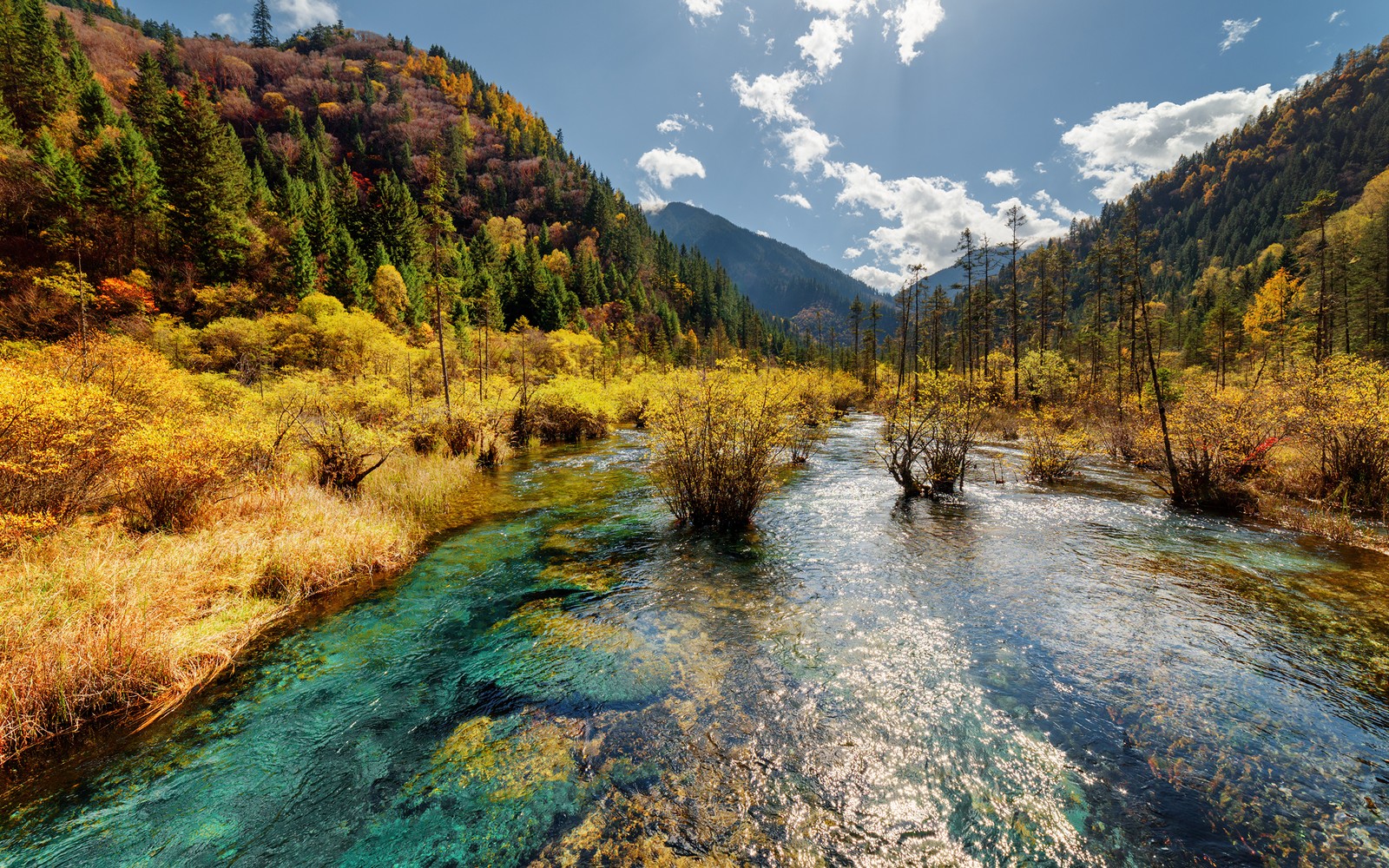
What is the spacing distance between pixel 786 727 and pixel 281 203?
210 feet

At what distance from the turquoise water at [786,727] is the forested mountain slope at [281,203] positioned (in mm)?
14610

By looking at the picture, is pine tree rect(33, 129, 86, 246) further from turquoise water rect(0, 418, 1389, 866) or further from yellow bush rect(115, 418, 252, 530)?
turquoise water rect(0, 418, 1389, 866)

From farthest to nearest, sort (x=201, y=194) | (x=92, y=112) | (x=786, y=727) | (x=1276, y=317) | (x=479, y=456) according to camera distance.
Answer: (x=1276, y=317) < (x=92, y=112) < (x=201, y=194) < (x=479, y=456) < (x=786, y=727)

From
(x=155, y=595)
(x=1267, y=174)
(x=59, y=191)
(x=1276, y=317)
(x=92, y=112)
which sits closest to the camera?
(x=155, y=595)

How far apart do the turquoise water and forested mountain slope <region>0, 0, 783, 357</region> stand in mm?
14610

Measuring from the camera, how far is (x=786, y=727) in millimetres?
5594

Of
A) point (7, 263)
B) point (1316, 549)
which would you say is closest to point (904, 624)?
point (1316, 549)

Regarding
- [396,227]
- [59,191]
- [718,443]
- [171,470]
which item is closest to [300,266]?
[59,191]

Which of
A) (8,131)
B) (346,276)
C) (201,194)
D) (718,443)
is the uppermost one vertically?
(8,131)

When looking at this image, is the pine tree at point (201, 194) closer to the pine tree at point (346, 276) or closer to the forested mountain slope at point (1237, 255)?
the pine tree at point (346, 276)

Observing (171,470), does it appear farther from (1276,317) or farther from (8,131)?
(1276,317)

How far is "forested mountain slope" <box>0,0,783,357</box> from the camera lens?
30.1 metres

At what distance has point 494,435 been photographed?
864 inches

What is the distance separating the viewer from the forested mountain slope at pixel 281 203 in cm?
3006
